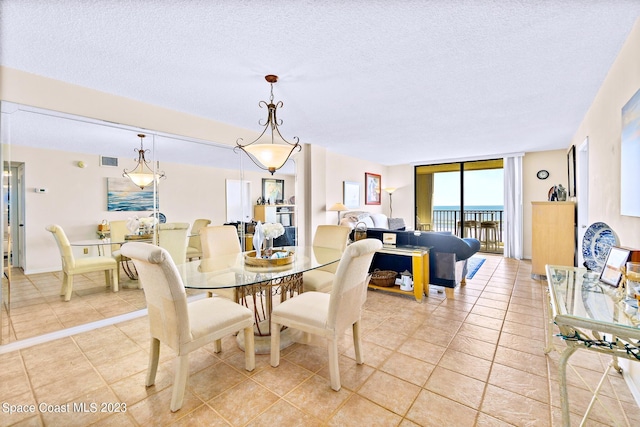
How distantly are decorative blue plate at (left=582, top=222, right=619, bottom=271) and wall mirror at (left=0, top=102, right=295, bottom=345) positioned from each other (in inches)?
157

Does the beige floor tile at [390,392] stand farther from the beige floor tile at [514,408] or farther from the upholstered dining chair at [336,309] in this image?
the beige floor tile at [514,408]

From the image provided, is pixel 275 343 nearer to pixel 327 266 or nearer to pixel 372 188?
pixel 327 266

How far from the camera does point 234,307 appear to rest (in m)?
1.95

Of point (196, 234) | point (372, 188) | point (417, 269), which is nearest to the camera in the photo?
point (417, 269)

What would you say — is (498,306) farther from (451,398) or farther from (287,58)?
(287,58)

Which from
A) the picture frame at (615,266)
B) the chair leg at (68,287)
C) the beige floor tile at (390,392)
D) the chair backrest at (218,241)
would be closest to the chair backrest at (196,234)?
the chair backrest at (218,241)

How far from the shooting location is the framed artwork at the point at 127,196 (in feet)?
9.60

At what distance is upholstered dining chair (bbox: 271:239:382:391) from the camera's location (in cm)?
172

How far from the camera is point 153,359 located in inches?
69.8

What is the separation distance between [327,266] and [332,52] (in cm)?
212

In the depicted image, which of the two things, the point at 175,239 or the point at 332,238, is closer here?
the point at 332,238

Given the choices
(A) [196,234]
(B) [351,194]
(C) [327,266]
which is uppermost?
(B) [351,194]

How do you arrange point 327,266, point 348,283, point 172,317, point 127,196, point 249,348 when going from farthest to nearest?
point 327,266 → point 127,196 → point 249,348 → point 348,283 → point 172,317

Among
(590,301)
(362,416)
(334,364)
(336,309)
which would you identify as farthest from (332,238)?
(590,301)
